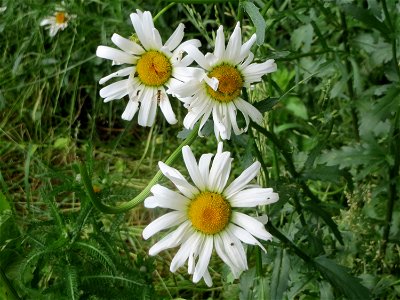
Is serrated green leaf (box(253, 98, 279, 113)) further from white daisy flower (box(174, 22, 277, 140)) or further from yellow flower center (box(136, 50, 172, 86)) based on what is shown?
yellow flower center (box(136, 50, 172, 86))

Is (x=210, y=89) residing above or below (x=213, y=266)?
above

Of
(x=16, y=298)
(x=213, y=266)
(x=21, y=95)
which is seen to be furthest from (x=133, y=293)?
(x=21, y=95)

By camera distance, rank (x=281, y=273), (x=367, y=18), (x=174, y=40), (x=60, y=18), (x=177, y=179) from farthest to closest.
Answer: (x=60, y=18) → (x=367, y=18) → (x=281, y=273) → (x=174, y=40) → (x=177, y=179)

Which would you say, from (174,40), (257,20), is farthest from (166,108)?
(257,20)

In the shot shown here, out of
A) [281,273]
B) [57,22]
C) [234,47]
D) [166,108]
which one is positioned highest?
[57,22]

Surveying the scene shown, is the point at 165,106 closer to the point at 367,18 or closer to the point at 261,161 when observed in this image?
the point at 261,161

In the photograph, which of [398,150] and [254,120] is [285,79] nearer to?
[398,150]

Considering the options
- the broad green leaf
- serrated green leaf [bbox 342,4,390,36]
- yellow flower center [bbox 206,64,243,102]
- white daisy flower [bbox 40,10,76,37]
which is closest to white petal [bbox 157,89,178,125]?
yellow flower center [bbox 206,64,243,102]
